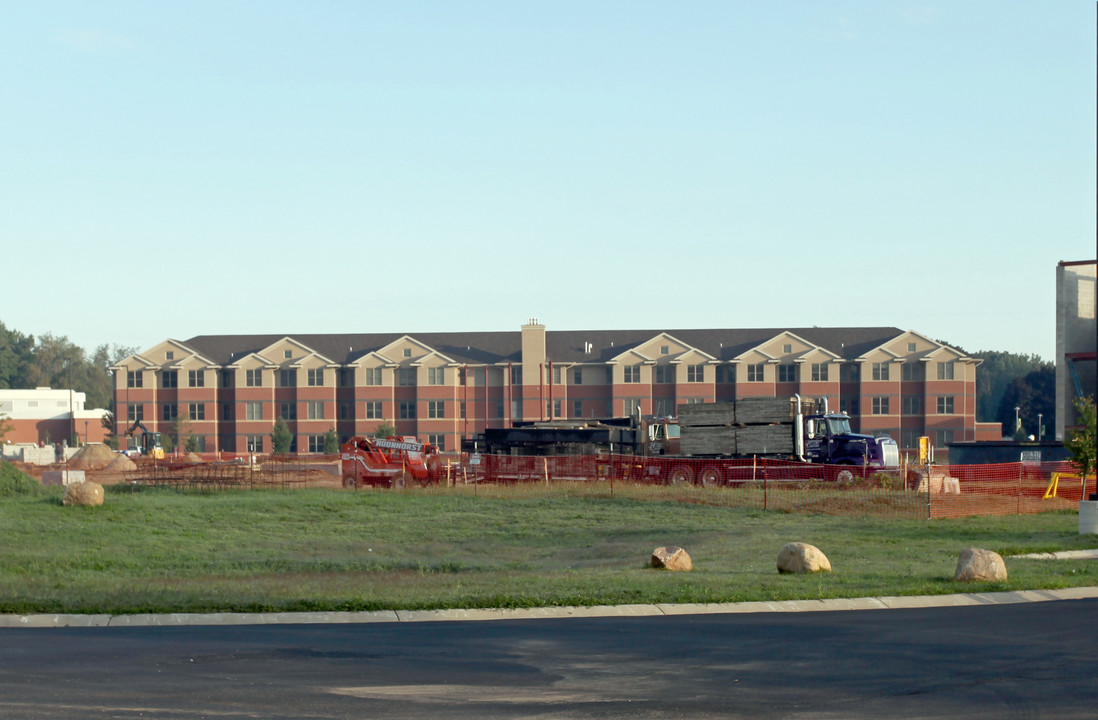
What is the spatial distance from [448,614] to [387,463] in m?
33.5

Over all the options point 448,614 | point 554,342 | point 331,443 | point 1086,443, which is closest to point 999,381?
point 554,342

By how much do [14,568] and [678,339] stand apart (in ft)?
259

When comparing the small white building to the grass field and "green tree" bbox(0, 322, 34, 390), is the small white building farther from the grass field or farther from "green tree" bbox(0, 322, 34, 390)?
the grass field

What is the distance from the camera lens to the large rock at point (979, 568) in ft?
53.6

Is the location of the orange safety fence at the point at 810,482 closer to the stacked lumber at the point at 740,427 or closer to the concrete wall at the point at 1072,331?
the stacked lumber at the point at 740,427

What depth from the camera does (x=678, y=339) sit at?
3787 inches

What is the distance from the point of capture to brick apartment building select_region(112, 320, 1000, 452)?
9281 centimetres

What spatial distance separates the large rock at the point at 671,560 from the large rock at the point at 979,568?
4267 millimetres

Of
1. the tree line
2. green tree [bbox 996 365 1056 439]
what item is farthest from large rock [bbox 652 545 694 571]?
the tree line

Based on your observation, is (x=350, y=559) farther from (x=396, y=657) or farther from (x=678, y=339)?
(x=678, y=339)

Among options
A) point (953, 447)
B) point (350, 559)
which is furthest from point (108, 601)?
point (953, 447)

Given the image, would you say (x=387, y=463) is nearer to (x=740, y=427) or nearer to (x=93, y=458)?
(x=740, y=427)

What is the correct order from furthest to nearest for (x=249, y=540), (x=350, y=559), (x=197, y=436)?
(x=197, y=436)
(x=249, y=540)
(x=350, y=559)

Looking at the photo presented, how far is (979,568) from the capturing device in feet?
53.8
